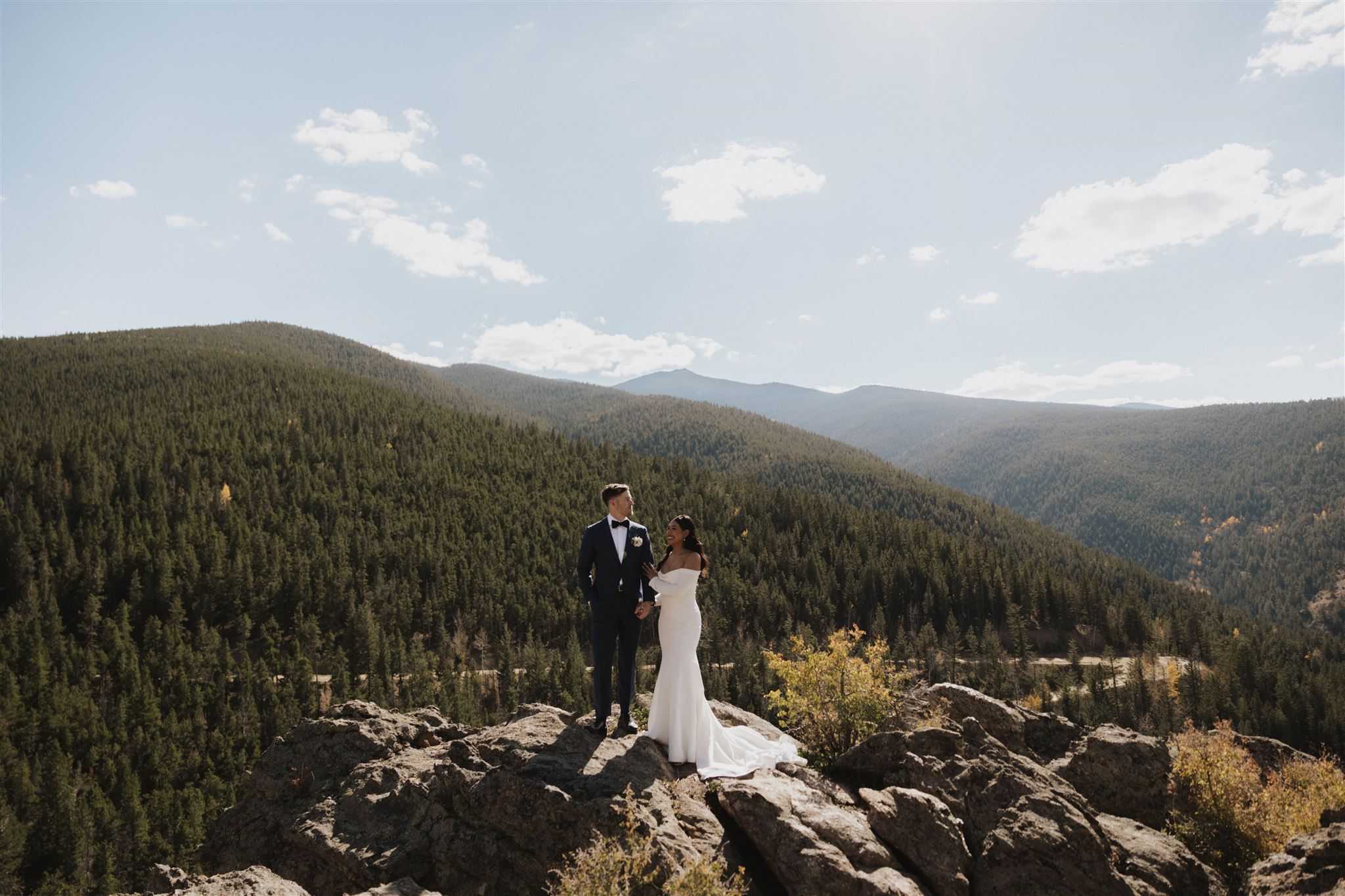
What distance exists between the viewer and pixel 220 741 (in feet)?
→ 296

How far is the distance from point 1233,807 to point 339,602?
139269 millimetres

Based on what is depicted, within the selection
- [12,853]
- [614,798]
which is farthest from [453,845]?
[12,853]

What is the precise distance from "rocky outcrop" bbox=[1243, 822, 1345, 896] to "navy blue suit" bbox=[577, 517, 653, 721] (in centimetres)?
1062

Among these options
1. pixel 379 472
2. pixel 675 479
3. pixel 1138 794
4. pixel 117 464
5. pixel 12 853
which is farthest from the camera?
pixel 675 479

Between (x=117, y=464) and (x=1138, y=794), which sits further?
(x=117, y=464)

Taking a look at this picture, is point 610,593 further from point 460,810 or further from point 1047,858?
point 1047,858

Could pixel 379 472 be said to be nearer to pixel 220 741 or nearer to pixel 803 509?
pixel 220 741

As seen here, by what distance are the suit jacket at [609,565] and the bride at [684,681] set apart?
1.03 ft

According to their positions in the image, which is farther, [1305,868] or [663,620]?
[663,620]

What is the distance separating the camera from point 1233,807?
11891 millimetres

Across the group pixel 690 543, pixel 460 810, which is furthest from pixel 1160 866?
pixel 460 810

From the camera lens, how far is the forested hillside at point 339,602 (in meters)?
88.1

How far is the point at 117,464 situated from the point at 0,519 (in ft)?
81.6

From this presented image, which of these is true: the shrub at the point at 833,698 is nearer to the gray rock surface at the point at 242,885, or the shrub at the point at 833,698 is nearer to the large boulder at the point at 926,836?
the large boulder at the point at 926,836
